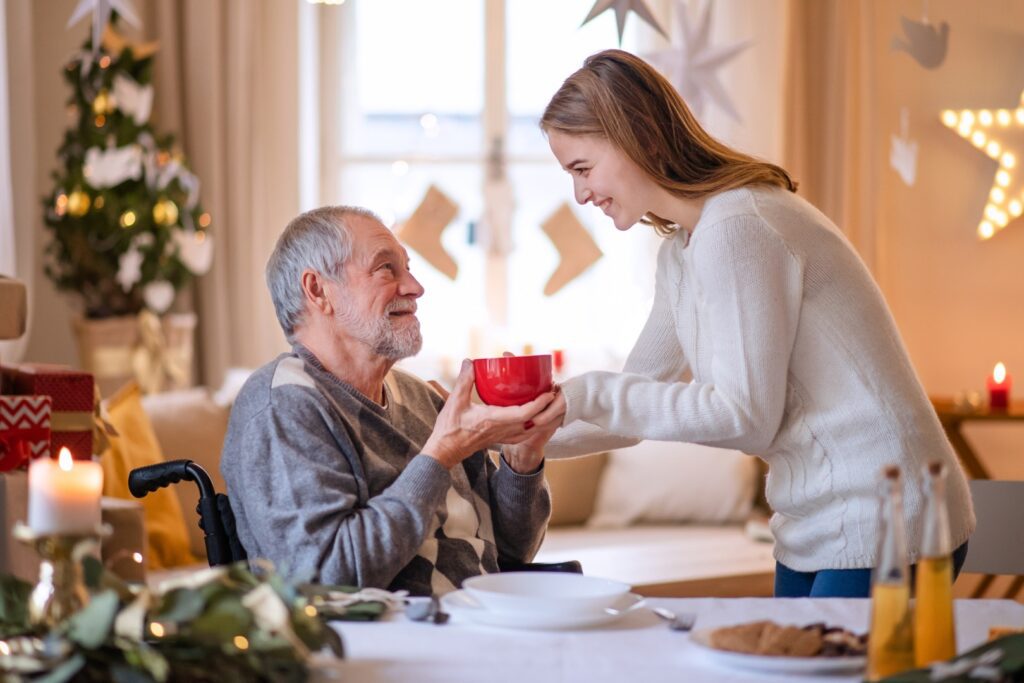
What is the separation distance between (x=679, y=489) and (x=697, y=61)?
159cm

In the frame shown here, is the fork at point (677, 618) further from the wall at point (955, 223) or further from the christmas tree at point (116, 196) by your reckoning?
the wall at point (955, 223)

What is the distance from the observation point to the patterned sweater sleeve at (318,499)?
70.5 inches

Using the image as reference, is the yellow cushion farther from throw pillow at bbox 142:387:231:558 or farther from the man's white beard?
Result: the man's white beard

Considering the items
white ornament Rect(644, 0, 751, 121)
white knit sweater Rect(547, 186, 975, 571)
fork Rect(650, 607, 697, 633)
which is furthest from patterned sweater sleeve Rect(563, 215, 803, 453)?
white ornament Rect(644, 0, 751, 121)

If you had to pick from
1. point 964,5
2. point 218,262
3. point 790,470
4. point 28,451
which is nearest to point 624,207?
point 790,470

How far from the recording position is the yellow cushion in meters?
3.43

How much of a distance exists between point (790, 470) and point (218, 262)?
134 inches

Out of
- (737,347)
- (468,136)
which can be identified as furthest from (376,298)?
(468,136)

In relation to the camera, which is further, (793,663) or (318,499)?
(318,499)

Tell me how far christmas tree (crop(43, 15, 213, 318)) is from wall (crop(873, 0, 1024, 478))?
8.83ft

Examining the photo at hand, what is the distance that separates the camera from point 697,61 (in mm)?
4773

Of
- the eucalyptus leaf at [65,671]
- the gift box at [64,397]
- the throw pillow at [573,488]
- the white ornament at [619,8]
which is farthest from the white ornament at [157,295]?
the eucalyptus leaf at [65,671]

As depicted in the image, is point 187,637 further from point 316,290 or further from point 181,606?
point 316,290

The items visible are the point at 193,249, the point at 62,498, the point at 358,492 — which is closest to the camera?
the point at 62,498
